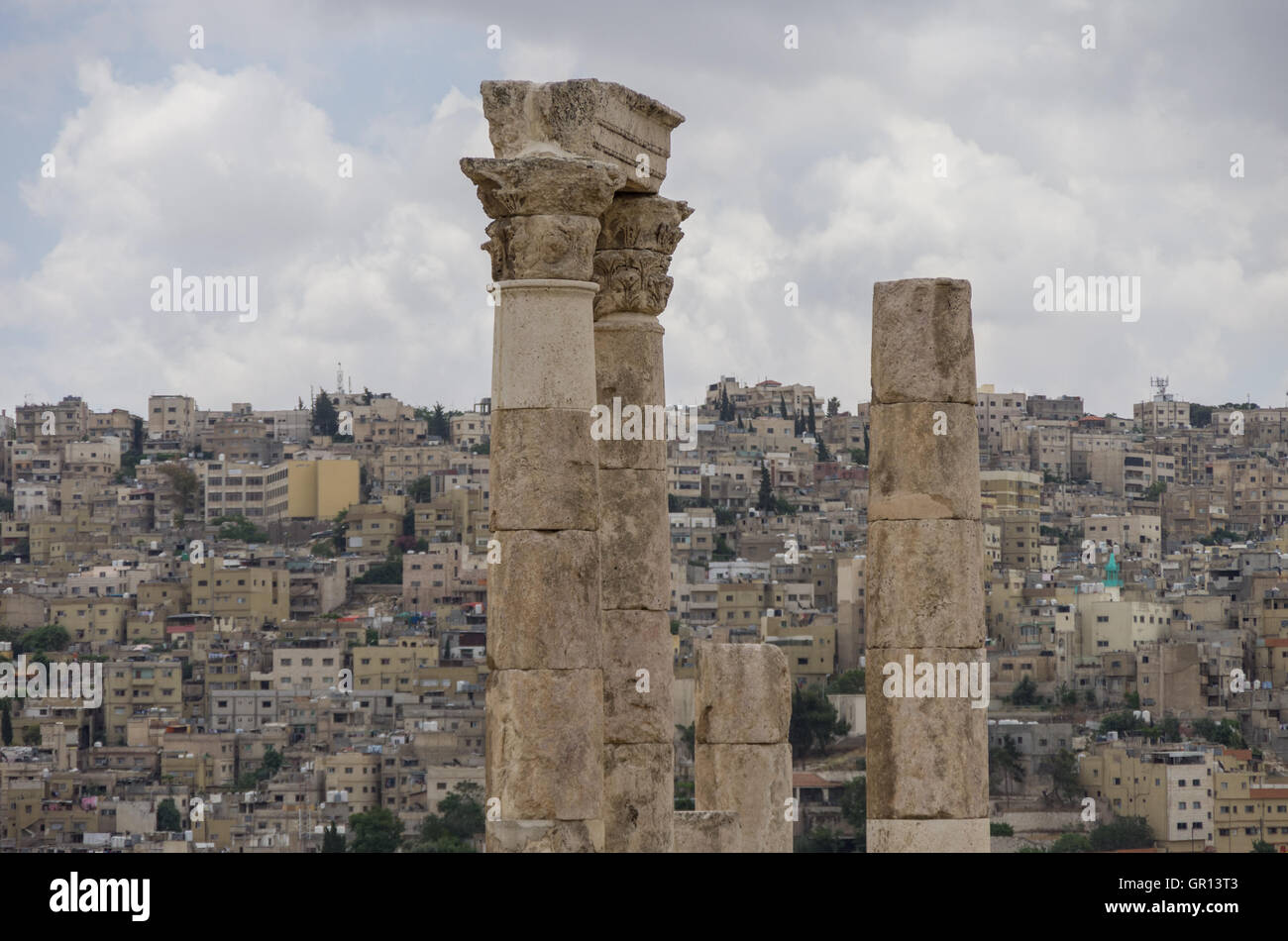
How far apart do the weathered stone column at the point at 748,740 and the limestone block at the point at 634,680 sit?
2794 mm

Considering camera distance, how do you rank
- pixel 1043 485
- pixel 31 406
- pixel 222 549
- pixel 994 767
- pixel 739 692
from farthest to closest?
pixel 31 406, pixel 1043 485, pixel 222 549, pixel 994 767, pixel 739 692

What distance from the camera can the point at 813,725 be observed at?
4788 inches

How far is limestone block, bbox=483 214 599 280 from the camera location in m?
18.8

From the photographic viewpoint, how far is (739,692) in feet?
78.5

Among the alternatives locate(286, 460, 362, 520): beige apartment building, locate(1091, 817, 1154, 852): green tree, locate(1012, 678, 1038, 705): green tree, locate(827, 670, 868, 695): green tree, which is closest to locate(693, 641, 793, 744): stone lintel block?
locate(1091, 817, 1154, 852): green tree

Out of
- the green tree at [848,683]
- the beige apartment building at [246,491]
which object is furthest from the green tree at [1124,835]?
the beige apartment building at [246,491]

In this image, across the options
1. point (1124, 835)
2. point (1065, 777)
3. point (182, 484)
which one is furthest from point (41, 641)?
point (1124, 835)

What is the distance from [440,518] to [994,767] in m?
64.3

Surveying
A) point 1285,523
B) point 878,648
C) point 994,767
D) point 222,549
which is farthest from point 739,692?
point 1285,523

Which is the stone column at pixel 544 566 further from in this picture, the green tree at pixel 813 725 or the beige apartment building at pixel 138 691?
the beige apartment building at pixel 138 691

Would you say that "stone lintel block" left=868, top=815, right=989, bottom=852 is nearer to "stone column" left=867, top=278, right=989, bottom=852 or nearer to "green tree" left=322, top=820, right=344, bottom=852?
"stone column" left=867, top=278, right=989, bottom=852

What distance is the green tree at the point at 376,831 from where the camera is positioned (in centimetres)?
10581
